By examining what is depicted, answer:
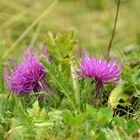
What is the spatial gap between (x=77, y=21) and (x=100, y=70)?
3721 mm

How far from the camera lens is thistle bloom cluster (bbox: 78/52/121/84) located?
2146 millimetres

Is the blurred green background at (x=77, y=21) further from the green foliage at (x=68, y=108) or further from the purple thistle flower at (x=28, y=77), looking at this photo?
the purple thistle flower at (x=28, y=77)

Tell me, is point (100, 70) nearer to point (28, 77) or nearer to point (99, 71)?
point (99, 71)

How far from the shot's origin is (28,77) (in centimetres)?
215

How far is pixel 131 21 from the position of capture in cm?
542

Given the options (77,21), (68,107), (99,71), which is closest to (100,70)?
(99,71)

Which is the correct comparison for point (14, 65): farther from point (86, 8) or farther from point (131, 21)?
point (86, 8)

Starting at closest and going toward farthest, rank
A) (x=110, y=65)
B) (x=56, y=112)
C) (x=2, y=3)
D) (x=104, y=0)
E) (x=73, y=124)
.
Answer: (x=73, y=124)
(x=56, y=112)
(x=110, y=65)
(x=2, y=3)
(x=104, y=0)

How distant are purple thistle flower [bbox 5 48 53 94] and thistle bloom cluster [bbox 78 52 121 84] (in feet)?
0.51

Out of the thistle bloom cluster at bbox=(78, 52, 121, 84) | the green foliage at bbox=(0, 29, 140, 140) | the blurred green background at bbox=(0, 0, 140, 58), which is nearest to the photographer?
the green foliage at bbox=(0, 29, 140, 140)

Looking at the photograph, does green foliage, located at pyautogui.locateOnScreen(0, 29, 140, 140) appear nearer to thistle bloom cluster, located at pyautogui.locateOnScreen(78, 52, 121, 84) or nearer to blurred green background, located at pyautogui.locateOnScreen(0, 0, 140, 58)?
thistle bloom cluster, located at pyautogui.locateOnScreen(78, 52, 121, 84)

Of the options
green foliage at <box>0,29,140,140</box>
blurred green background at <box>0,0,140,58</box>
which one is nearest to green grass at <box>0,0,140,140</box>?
green foliage at <box>0,29,140,140</box>

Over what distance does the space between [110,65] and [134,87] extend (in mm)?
248

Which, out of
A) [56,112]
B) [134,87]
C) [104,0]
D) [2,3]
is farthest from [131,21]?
[56,112]
